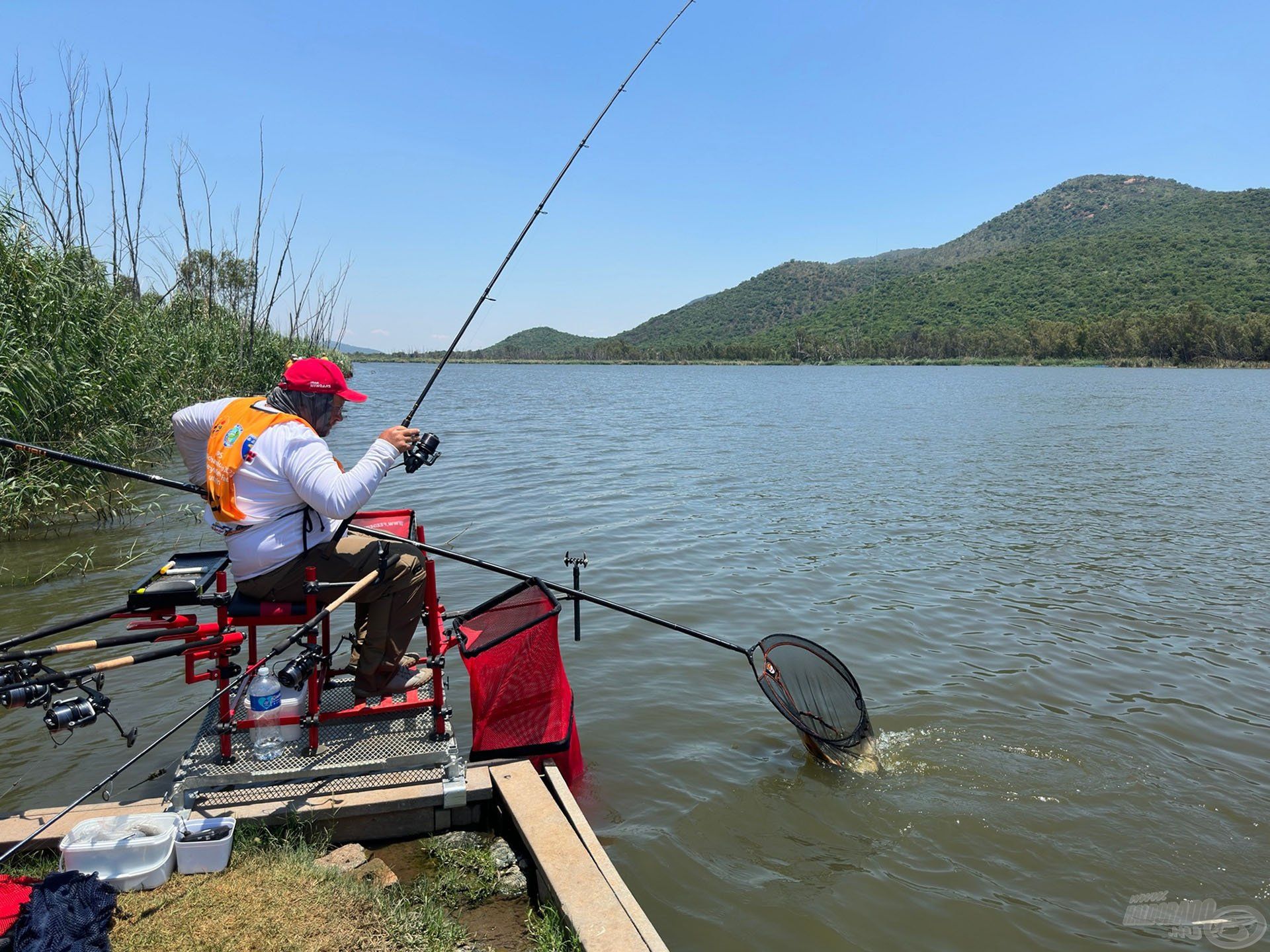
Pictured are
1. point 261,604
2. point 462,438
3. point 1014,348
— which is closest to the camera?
point 261,604

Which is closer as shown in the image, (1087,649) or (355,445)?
(1087,649)

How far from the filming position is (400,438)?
443 centimetres

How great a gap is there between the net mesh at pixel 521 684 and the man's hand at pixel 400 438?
3.52 feet

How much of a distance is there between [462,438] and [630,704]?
20728 millimetres

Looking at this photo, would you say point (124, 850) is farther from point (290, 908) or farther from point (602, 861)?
point (602, 861)

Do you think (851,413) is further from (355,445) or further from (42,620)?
(42,620)

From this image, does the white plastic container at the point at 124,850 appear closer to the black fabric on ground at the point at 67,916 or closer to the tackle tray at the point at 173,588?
the black fabric on ground at the point at 67,916

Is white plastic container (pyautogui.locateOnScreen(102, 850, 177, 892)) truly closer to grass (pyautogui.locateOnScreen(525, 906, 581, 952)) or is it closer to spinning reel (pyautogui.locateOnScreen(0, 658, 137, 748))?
spinning reel (pyautogui.locateOnScreen(0, 658, 137, 748))

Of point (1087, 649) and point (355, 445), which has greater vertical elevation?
point (355, 445)

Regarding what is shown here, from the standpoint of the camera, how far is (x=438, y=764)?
14.4 feet

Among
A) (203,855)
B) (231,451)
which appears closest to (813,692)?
(203,855)

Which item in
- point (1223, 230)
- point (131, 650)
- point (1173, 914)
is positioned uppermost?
point (1223, 230)

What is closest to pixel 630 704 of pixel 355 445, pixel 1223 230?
pixel 355 445

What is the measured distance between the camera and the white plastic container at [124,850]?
11.3ft
